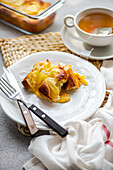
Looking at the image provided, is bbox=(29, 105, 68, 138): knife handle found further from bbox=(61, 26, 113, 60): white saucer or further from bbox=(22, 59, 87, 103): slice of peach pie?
bbox=(61, 26, 113, 60): white saucer

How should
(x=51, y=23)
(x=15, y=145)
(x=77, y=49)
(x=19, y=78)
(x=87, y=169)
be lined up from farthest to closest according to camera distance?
(x=51, y=23) < (x=77, y=49) < (x=19, y=78) < (x=15, y=145) < (x=87, y=169)

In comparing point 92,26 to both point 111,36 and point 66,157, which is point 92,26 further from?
point 66,157

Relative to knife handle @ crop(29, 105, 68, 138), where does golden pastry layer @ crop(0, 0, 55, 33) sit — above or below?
above

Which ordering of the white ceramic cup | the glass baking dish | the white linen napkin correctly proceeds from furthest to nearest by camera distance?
the glass baking dish
the white ceramic cup
the white linen napkin

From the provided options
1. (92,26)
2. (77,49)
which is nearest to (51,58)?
(77,49)

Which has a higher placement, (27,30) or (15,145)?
(27,30)

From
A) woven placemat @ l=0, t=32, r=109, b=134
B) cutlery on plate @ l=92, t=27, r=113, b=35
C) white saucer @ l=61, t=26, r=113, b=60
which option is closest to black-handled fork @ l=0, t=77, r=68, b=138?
woven placemat @ l=0, t=32, r=109, b=134
